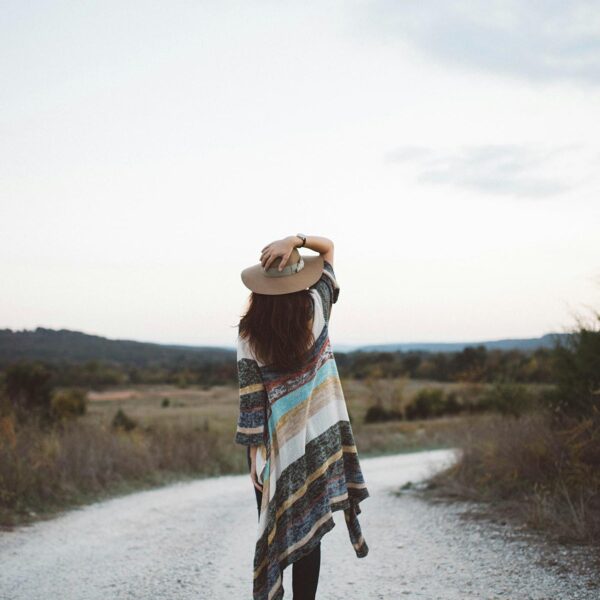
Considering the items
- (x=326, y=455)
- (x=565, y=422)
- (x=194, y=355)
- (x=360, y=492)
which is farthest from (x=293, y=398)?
(x=194, y=355)

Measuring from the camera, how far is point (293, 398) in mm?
3666

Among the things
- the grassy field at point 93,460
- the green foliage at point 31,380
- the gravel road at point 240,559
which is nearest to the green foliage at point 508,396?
the grassy field at point 93,460

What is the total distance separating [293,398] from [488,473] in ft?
22.3

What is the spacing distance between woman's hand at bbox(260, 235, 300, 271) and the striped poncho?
24cm

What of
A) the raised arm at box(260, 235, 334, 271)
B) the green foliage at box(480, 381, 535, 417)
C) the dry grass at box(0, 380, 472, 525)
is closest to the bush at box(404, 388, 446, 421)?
the green foliage at box(480, 381, 535, 417)

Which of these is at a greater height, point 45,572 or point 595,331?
point 595,331

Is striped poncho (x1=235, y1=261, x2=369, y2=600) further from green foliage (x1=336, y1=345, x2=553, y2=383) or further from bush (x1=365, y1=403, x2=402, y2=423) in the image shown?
bush (x1=365, y1=403, x2=402, y2=423)

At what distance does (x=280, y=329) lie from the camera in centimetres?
352

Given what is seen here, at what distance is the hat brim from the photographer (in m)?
3.61

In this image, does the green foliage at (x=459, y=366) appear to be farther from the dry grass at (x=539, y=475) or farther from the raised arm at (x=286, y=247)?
the raised arm at (x=286, y=247)

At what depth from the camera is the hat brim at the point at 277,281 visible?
3605 mm

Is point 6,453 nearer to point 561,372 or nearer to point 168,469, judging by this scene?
point 168,469

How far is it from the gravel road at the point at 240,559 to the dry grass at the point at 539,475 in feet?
1.35

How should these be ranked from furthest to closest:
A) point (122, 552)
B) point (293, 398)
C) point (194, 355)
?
point (194, 355) < point (122, 552) < point (293, 398)
